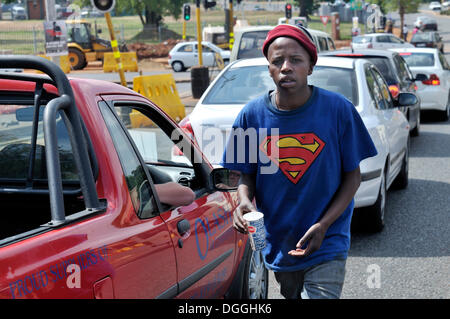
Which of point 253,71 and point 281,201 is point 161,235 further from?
point 253,71

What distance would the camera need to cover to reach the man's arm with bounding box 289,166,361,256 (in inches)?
119

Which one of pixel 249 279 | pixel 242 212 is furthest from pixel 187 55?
pixel 242 212

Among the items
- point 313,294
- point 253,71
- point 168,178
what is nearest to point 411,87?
point 253,71

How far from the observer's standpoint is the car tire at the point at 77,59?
38941 mm

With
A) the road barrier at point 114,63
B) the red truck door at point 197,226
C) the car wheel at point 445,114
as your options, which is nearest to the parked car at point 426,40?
the road barrier at point 114,63

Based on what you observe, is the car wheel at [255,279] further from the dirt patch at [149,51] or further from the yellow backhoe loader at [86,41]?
the dirt patch at [149,51]

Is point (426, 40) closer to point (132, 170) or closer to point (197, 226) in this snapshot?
point (197, 226)

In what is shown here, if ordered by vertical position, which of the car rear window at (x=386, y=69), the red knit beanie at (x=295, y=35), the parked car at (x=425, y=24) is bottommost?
the parked car at (x=425, y=24)

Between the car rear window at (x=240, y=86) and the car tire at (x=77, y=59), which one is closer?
the car rear window at (x=240, y=86)

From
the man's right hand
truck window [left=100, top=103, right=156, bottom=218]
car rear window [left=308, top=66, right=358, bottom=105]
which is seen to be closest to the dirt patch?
car rear window [left=308, top=66, right=358, bottom=105]

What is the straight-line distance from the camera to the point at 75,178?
3223 mm

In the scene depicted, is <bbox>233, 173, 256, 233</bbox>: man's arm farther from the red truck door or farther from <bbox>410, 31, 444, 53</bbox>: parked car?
<bbox>410, 31, 444, 53</bbox>: parked car

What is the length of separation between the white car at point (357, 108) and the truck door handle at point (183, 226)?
10.9ft

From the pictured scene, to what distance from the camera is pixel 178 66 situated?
38.4 metres
